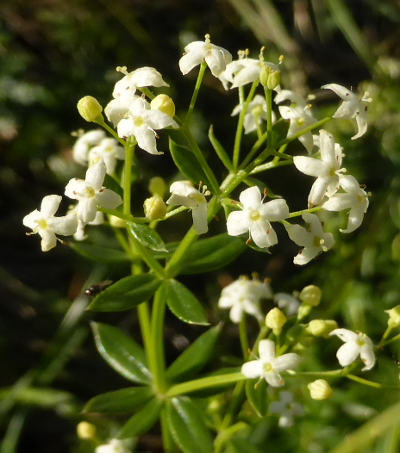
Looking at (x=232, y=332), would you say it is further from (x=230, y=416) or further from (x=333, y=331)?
(x=333, y=331)

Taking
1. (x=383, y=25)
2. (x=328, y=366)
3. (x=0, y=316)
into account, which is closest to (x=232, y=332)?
(x=328, y=366)

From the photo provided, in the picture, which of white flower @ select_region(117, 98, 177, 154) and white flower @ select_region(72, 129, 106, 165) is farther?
white flower @ select_region(72, 129, 106, 165)

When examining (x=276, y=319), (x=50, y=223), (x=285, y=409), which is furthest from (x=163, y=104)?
(x=285, y=409)

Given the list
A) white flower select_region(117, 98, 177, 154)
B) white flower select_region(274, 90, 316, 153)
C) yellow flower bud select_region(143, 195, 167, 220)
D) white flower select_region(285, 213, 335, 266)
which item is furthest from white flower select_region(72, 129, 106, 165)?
white flower select_region(285, 213, 335, 266)

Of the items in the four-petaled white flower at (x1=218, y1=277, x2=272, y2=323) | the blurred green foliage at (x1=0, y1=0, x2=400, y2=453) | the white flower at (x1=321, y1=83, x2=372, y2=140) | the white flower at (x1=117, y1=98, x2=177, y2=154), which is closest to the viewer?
the white flower at (x1=117, y1=98, x2=177, y2=154)

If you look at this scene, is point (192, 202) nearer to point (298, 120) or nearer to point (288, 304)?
point (298, 120)

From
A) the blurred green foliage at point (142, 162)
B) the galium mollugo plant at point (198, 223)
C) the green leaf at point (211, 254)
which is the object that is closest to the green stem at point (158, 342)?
the galium mollugo plant at point (198, 223)

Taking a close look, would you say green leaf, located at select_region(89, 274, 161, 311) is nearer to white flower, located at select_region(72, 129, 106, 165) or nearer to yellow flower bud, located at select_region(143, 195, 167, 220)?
yellow flower bud, located at select_region(143, 195, 167, 220)
